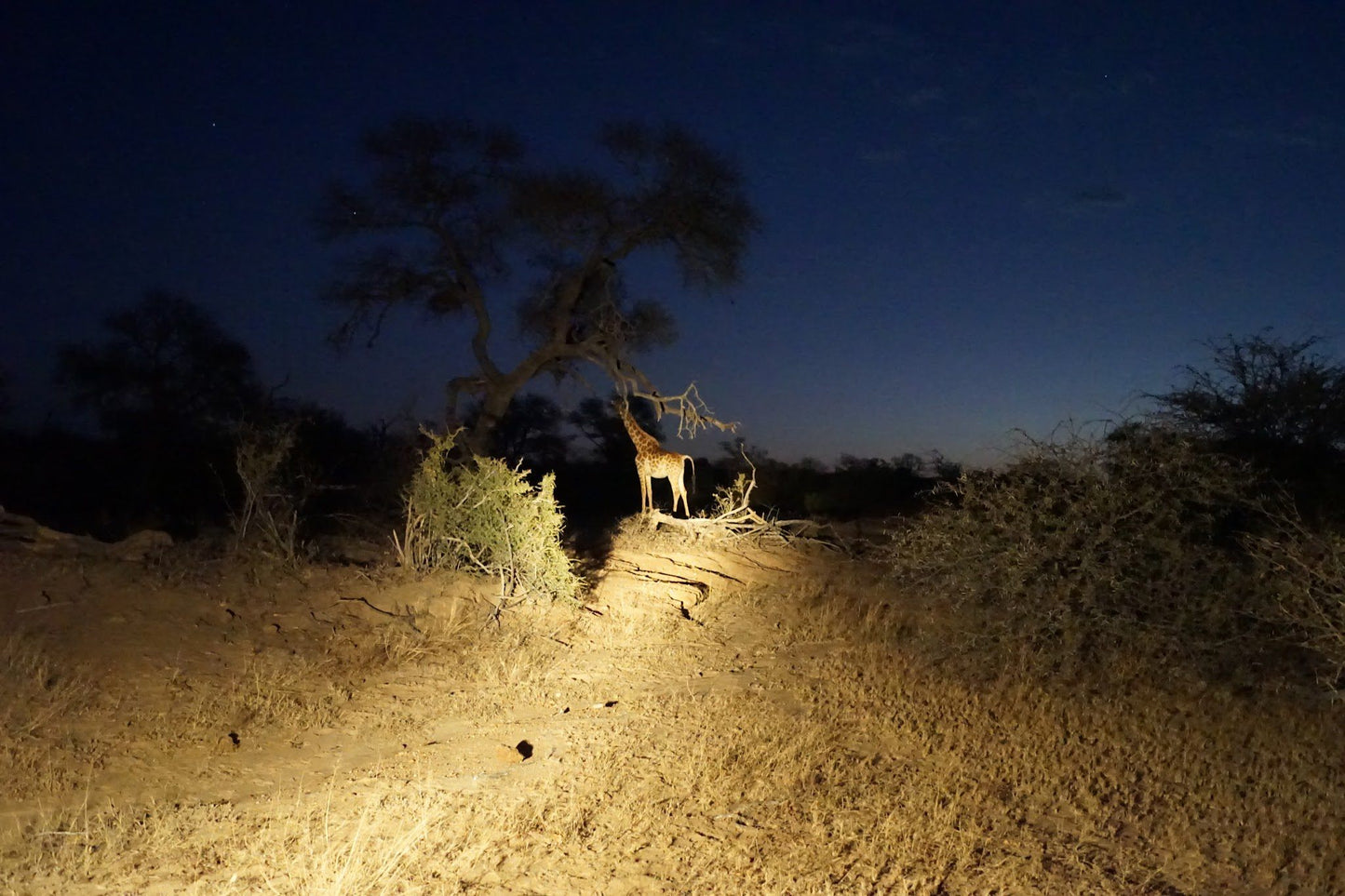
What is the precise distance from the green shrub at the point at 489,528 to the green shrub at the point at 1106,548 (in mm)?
3709

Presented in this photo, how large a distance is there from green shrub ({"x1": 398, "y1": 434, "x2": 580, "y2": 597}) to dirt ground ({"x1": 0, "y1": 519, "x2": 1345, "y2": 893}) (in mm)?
566

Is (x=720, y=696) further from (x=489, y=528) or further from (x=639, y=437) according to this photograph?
(x=639, y=437)

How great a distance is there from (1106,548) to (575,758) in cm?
508

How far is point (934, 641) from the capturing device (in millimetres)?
8281

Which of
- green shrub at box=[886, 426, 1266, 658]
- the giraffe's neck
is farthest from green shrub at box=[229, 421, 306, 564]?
green shrub at box=[886, 426, 1266, 658]

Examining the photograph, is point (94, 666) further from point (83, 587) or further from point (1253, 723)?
point (1253, 723)

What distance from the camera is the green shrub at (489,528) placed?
9656 mm

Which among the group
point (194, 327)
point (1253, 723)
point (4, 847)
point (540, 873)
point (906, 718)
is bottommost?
point (4, 847)

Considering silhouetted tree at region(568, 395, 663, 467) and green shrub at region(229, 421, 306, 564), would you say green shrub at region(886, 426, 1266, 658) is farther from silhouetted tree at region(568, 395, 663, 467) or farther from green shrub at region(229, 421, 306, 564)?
silhouetted tree at region(568, 395, 663, 467)

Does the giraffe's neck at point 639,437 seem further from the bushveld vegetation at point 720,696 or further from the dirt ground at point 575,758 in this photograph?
the dirt ground at point 575,758

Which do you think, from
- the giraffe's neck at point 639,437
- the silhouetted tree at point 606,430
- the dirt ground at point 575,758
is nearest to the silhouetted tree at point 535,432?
the silhouetted tree at point 606,430

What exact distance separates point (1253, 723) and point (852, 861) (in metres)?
3.79

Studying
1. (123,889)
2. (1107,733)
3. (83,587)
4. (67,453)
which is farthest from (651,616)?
(67,453)

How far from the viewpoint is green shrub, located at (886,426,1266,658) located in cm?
774
